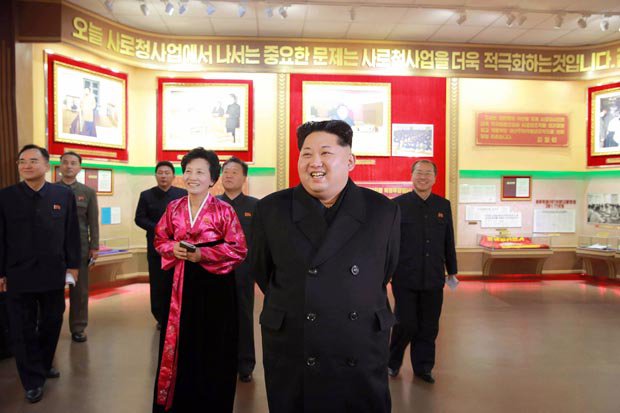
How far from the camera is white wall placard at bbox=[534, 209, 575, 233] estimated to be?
26.1 feet

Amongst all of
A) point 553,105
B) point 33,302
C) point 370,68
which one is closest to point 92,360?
point 33,302

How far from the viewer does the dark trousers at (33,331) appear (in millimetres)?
3035

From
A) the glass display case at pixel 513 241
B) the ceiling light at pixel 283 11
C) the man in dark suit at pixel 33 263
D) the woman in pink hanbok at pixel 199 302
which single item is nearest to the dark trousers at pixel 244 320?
the woman in pink hanbok at pixel 199 302

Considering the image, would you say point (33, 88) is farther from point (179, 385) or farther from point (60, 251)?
point (179, 385)

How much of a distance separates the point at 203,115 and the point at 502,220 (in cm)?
534

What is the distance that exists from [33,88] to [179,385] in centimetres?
509

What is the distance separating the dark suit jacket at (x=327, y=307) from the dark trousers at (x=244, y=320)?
1858mm

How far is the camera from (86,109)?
6625 mm

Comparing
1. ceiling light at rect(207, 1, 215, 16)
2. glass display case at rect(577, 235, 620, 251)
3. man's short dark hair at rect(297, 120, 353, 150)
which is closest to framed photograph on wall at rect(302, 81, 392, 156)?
ceiling light at rect(207, 1, 215, 16)

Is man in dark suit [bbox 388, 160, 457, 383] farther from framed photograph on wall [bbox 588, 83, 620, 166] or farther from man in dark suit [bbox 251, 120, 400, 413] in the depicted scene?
framed photograph on wall [bbox 588, 83, 620, 166]

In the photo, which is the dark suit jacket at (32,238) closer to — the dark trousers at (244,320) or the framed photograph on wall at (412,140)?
the dark trousers at (244,320)

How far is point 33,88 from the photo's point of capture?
19.5 feet

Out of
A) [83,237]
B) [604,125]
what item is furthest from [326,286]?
[604,125]

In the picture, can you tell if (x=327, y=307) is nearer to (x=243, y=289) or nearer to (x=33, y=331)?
(x=243, y=289)
